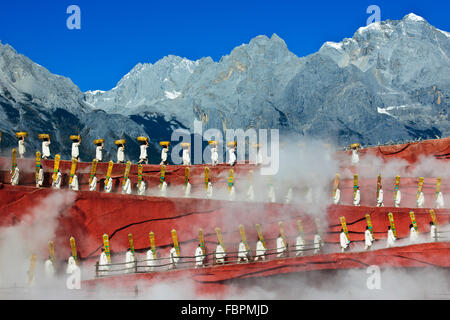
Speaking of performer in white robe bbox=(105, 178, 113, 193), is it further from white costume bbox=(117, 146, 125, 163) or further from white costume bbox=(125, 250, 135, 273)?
white costume bbox=(125, 250, 135, 273)

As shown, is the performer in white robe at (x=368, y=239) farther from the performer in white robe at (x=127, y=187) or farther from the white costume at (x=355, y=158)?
the performer in white robe at (x=127, y=187)

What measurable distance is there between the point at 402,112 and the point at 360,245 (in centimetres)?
9317

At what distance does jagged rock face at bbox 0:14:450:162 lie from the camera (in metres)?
101

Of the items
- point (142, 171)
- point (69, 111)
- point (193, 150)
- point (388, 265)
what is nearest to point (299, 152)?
point (142, 171)

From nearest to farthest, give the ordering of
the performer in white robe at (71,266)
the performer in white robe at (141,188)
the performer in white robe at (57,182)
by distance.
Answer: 1. the performer in white robe at (71,266)
2. the performer in white robe at (57,182)
3. the performer in white robe at (141,188)

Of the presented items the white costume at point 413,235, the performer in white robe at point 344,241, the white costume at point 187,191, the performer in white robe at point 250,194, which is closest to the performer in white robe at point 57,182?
the white costume at point 187,191

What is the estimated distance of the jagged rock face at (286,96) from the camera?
100812 millimetres

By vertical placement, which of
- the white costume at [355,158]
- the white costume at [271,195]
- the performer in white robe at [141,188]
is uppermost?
the white costume at [355,158]

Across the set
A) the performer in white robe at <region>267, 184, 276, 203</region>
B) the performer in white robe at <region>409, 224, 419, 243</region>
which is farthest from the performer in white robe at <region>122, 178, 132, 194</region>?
the performer in white robe at <region>409, 224, 419, 243</region>

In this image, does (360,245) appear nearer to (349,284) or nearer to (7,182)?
(349,284)

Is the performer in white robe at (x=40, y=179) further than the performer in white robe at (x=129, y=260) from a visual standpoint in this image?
Yes

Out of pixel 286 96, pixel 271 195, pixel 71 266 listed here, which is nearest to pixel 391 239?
pixel 271 195

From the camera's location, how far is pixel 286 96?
114688 millimetres

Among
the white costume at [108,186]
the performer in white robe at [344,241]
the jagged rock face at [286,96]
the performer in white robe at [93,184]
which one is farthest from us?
the jagged rock face at [286,96]
